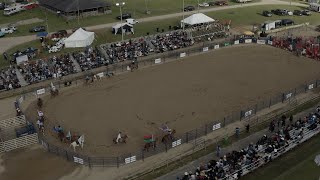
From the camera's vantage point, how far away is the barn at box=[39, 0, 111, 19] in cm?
7144

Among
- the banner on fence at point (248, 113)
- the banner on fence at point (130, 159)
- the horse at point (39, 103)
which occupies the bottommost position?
the banner on fence at point (130, 159)

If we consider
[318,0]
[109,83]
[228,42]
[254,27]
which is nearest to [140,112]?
[109,83]

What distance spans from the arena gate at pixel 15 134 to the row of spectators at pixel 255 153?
14920 millimetres

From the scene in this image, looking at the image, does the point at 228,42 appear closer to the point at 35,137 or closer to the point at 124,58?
the point at 124,58

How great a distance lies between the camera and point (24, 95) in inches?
1748

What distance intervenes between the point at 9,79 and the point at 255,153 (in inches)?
1248

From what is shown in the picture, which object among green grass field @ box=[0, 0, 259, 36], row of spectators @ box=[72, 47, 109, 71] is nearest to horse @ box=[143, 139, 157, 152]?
row of spectators @ box=[72, 47, 109, 71]

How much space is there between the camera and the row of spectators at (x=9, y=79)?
46219 mm

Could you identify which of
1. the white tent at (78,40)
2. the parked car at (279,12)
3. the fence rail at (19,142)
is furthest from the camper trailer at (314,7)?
the fence rail at (19,142)

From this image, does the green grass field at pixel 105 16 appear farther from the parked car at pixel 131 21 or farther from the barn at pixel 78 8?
the parked car at pixel 131 21

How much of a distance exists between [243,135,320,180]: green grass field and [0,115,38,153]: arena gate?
1888 centimetres

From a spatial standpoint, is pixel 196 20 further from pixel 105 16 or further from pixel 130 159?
pixel 130 159

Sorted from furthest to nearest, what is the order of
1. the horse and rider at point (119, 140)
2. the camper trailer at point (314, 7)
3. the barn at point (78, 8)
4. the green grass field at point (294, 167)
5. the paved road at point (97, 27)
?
the camper trailer at point (314, 7), the barn at point (78, 8), the paved road at point (97, 27), the horse and rider at point (119, 140), the green grass field at point (294, 167)

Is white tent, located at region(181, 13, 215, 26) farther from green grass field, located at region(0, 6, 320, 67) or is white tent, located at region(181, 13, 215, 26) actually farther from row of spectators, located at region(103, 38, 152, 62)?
row of spectators, located at region(103, 38, 152, 62)
